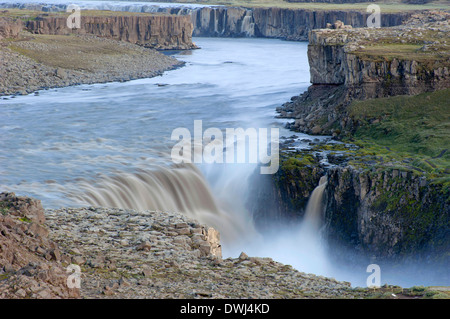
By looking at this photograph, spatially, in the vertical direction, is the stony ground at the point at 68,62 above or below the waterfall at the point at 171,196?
above

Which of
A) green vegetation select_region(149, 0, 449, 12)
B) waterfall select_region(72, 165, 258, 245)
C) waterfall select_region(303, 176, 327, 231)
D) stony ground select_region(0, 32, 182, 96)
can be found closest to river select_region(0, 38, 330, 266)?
waterfall select_region(72, 165, 258, 245)

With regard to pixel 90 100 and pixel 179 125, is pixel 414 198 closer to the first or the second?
pixel 179 125

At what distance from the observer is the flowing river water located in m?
25.0

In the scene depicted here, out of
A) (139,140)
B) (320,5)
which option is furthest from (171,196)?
(320,5)

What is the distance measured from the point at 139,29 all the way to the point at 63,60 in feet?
91.0

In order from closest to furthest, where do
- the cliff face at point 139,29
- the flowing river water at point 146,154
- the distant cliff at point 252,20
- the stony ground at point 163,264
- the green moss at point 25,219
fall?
the stony ground at point 163,264
the green moss at point 25,219
the flowing river water at point 146,154
the cliff face at point 139,29
the distant cliff at point 252,20

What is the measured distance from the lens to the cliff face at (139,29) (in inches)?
3132

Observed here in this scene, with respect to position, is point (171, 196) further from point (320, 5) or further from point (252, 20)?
point (320, 5)

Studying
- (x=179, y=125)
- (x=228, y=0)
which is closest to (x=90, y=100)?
(x=179, y=125)

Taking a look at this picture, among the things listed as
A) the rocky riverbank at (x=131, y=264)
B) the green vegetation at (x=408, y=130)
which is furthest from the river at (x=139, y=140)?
the green vegetation at (x=408, y=130)

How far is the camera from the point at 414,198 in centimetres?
2248

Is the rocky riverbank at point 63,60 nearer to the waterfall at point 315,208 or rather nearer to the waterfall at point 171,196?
the waterfall at point 171,196

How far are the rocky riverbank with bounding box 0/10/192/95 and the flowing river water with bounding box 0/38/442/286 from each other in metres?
2.84

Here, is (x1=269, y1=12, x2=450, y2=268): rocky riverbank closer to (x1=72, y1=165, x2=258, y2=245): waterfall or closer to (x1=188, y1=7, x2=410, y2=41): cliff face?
(x1=72, y1=165, x2=258, y2=245): waterfall
